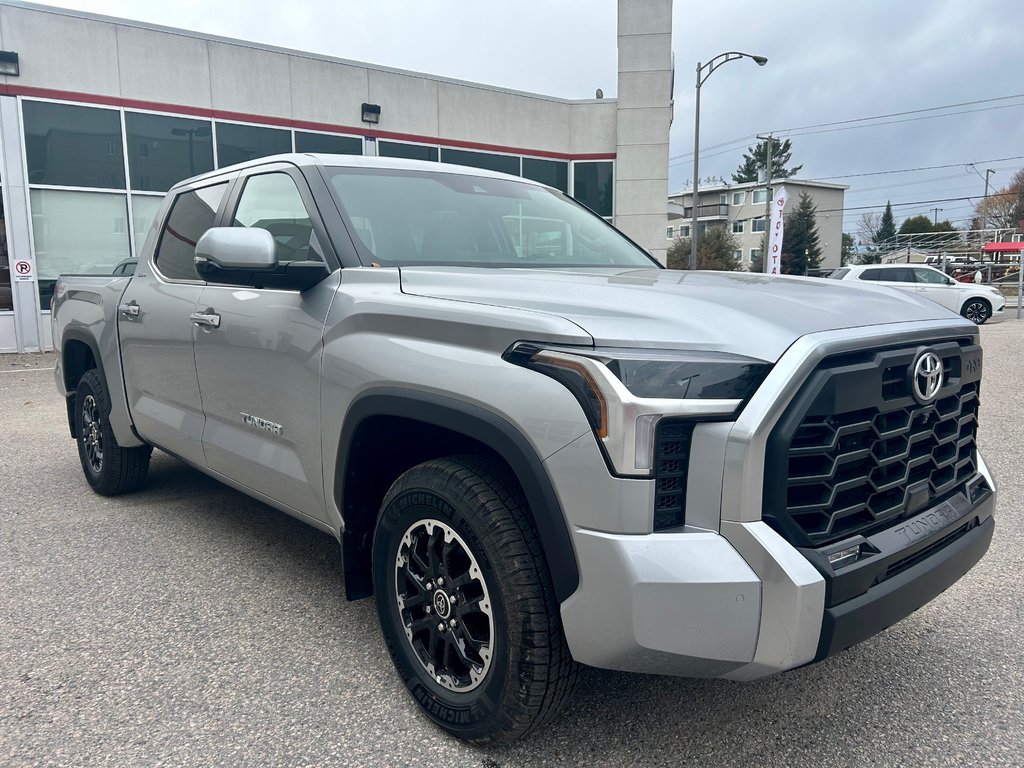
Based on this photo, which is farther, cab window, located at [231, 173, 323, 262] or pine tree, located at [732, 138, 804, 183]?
pine tree, located at [732, 138, 804, 183]

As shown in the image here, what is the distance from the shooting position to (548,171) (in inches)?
752

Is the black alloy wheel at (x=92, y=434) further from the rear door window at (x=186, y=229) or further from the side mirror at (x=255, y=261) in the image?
the side mirror at (x=255, y=261)

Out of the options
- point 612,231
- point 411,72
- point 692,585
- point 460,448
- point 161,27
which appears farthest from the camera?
point 411,72

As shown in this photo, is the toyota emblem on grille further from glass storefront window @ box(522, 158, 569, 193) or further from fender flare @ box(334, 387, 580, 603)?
glass storefront window @ box(522, 158, 569, 193)

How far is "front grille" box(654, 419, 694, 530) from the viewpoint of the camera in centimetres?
179

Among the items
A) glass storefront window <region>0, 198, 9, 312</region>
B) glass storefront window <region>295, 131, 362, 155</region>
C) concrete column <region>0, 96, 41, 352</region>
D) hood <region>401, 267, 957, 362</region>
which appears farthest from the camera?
glass storefront window <region>295, 131, 362, 155</region>

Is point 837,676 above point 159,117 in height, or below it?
below

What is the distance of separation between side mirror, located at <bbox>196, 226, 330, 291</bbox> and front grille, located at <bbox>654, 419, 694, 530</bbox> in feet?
4.87

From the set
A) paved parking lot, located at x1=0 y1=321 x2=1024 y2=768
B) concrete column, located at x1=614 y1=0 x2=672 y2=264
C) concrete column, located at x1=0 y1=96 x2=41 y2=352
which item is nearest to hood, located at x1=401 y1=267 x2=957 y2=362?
paved parking lot, located at x1=0 y1=321 x2=1024 y2=768

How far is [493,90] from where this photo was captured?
18000mm

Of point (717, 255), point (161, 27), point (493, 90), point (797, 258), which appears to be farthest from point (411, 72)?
point (797, 258)

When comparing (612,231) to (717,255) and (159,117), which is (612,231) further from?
(717,255)

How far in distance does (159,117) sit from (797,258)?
196 ft

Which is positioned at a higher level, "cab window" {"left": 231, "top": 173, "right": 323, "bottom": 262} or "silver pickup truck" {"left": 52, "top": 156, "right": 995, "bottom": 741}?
"cab window" {"left": 231, "top": 173, "right": 323, "bottom": 262}
